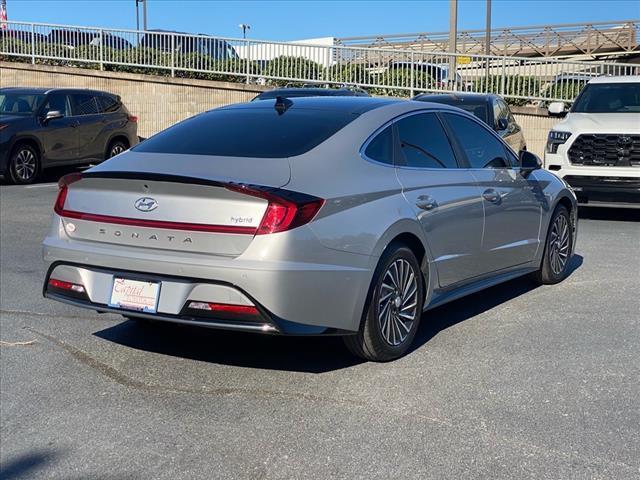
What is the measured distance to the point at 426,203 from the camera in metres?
5.29

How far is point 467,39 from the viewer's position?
38031 mm

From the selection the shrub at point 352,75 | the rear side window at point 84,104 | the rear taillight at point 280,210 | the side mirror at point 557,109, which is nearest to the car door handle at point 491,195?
the rear taillight at point 280,210

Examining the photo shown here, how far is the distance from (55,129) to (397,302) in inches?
485

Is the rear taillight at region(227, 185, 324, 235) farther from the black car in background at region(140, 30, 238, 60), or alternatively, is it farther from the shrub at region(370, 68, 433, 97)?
the black car in background at region(140, 30, 238, 60)

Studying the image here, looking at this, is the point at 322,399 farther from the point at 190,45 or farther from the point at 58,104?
the point at 190,45

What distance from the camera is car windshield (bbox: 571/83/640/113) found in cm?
1207

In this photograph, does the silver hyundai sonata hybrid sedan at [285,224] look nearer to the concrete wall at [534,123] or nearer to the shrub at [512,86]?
the concrete wall at [534,123]

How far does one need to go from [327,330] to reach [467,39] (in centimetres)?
3534

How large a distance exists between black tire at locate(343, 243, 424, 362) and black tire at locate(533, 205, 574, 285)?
226cm

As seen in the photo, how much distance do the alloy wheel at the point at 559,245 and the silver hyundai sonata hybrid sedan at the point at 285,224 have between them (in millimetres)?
1467

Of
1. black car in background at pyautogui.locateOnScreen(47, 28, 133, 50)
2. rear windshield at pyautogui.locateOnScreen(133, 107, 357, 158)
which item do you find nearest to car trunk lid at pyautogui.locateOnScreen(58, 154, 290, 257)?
rear windshield at pyautogui.locateOnScreen(133, 107, 357, 158)

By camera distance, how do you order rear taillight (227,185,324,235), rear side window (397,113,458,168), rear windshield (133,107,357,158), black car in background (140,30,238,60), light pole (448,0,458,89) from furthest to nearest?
black car in background (140,30,238,60), light pole (448,0,458,89), rear side window (397,113,458,168), rear windshield (133,107,357,158), rear taillight (227,185,324,235)

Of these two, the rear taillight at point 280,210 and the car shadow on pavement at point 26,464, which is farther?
the rear taillight at point 280,210

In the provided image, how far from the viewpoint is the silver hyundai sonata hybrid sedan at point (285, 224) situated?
438 centimetres
